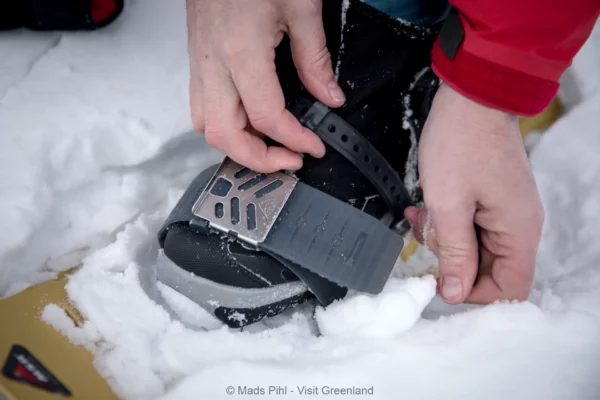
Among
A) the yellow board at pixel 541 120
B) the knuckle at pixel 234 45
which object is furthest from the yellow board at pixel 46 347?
the yellow board at pixel 541 120

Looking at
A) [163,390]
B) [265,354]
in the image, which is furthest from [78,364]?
[265,354]

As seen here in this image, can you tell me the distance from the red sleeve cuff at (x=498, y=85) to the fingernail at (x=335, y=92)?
0.14 meters

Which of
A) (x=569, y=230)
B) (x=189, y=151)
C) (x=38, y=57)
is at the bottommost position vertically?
(x=569, y=230)

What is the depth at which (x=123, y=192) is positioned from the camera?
2.45 ft

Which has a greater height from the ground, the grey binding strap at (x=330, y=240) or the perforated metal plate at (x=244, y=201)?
the perforated metal plate at (x=244, y=201)

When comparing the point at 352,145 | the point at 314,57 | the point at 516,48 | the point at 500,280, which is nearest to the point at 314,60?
the point at 314,57

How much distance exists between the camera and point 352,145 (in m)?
0.62

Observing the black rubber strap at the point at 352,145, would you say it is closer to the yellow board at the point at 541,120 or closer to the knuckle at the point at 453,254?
the knuckle at the point at 453,254

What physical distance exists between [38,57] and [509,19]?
749 mm

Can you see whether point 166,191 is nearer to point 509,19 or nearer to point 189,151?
point 189,151

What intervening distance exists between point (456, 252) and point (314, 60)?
0.28 m

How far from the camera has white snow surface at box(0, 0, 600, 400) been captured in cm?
55

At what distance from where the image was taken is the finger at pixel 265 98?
53 cm

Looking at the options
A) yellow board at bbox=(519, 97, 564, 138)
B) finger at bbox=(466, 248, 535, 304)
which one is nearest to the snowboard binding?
finger at bbox=(466, 248, 535, 304)
